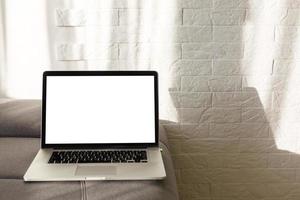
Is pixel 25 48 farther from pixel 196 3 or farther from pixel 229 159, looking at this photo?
pixel 229 159

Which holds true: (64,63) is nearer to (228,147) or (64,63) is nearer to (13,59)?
(13,59)

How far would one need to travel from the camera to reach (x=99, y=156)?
1347mm

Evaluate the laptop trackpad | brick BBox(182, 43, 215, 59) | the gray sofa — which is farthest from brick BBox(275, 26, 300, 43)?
the laptop trackpad

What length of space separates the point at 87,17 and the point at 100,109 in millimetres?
391

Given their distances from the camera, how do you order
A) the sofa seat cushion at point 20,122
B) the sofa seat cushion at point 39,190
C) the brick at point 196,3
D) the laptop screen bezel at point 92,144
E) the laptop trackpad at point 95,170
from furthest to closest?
the brick at point 196,3 < the sofa seat cushion at point 20,122 < the laptop screen bezel at point 92,144 < the laptop trackpad at point 95,170 < the sofa seat cushion at point 39,190

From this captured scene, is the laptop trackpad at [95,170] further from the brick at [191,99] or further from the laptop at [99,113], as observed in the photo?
the brick at [191,99]

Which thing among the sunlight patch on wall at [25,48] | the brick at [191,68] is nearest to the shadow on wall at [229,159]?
the brick at [191,68]

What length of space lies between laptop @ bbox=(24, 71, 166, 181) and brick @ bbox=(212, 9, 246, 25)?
14.3 inches

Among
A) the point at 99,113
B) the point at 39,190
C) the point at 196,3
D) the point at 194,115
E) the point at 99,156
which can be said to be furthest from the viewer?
the point at 194,115

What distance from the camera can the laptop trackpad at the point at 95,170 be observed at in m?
1.22

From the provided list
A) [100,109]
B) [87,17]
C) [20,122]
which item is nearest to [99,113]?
[100,109]

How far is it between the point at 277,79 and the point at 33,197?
1.03m

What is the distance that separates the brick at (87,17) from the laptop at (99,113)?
0.28 metres

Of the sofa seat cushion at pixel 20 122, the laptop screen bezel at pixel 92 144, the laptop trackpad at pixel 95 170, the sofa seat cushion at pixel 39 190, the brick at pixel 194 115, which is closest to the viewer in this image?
the sofa seat cushion at pixel 39 190
